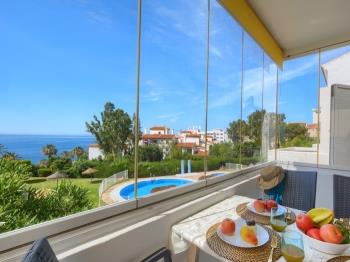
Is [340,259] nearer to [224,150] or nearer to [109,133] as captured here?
[109,133]

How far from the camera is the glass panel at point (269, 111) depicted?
377 cm

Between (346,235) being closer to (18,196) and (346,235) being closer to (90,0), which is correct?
(18,196)

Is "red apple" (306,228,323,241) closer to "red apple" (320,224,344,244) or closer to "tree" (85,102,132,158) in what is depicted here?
"red apple" (320,224,344,244)

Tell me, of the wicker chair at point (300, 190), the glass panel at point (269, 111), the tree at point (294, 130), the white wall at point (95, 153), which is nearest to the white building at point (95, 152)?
the white wall at point (95, 153)

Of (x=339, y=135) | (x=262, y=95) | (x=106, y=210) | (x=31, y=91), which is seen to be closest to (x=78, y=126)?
→ (x=31, y=91)

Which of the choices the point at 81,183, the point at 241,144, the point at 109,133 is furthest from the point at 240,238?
the point at 109,133

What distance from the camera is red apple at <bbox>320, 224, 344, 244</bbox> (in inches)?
38.7

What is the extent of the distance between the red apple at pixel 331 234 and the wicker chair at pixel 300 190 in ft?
3.06

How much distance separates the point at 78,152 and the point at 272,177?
219 cm

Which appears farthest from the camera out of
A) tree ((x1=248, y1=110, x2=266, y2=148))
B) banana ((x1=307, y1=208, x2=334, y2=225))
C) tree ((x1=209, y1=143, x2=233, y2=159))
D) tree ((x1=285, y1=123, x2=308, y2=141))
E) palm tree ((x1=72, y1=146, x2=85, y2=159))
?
tree ((x1=285, y1=123, x2=308, y2=141))

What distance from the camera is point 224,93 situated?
720 cm

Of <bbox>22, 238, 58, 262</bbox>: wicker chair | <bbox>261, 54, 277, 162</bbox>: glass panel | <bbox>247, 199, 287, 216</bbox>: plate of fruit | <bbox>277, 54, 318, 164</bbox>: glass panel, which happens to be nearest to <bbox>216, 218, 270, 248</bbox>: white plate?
<bbox>247, 199, 287, 216</bbox>: plate of fruit

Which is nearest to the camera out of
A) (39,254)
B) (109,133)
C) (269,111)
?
(39,254)

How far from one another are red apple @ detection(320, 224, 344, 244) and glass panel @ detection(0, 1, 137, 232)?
4.01 feet
